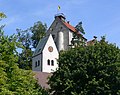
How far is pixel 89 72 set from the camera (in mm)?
30125

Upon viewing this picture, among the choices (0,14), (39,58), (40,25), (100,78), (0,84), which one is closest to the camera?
(0,14)

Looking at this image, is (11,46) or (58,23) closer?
(11,46)

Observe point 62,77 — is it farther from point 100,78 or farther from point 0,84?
point 0,84

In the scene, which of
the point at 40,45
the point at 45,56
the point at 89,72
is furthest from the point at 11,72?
the point at 40,45

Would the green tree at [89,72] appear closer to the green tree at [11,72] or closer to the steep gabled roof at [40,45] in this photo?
the green tree at [11,72]

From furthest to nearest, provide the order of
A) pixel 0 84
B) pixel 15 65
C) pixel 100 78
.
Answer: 1. pixel 100 78
2. pixel 15 65
3. pixel 0 84

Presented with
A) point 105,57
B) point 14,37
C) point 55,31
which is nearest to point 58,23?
point 55,31

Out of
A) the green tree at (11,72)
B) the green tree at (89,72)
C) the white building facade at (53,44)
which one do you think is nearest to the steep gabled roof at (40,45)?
the white building facade at (53,44)

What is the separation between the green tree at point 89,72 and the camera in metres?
28.9

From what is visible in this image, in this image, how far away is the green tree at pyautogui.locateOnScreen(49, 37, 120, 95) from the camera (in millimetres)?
28870

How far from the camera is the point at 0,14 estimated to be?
52.1 ft

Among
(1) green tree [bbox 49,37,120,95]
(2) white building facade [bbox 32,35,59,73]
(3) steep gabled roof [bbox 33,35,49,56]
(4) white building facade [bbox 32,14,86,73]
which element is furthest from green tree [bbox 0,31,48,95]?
(3) steep gabled roof [bbox 33,35,49,56]

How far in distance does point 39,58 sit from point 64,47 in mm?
8186

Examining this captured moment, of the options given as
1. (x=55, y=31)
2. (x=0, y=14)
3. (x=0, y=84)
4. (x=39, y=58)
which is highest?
(x=55, y=31)
